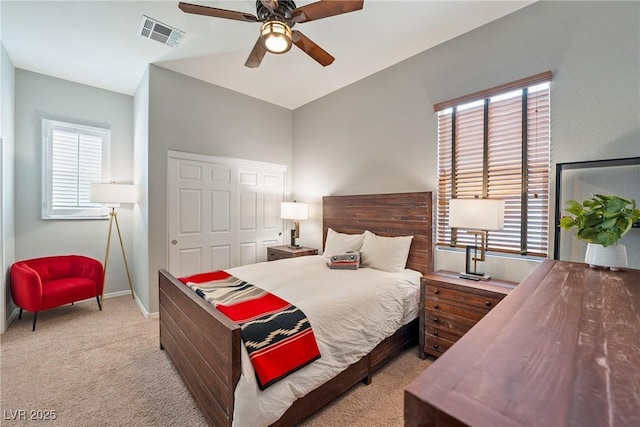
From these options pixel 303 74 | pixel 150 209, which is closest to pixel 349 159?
pixel 303 74

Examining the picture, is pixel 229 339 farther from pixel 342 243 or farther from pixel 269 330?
pixel 342 243

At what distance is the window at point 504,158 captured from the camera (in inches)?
92.5

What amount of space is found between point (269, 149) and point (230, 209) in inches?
48.5

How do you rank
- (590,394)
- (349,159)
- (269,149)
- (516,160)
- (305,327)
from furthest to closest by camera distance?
(269,149), (349,159), (516,160), (305,327), (590,394)

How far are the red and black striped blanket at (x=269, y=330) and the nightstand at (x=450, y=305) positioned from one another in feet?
4.18

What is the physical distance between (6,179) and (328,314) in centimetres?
387

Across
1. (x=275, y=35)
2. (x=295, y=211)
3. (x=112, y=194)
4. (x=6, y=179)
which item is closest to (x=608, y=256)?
(x=275, y=35)

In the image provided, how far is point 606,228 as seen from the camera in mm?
1446

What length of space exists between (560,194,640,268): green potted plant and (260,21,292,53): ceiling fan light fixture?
214 centimetres

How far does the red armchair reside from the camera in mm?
2965

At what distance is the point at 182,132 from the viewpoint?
364cm

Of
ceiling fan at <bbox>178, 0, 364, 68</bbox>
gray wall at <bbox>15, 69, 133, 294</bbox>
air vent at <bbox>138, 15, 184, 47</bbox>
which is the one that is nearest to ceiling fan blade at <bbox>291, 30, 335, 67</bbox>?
ceiling fan at <bbox>178, 0, 364, 68</bbox>

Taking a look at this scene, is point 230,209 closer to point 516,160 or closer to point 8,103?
point 8,103

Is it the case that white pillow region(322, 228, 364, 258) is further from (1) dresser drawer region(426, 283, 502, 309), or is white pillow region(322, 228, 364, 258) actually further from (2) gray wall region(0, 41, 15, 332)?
(2) gray wall region(0, 41, 15, 332)
